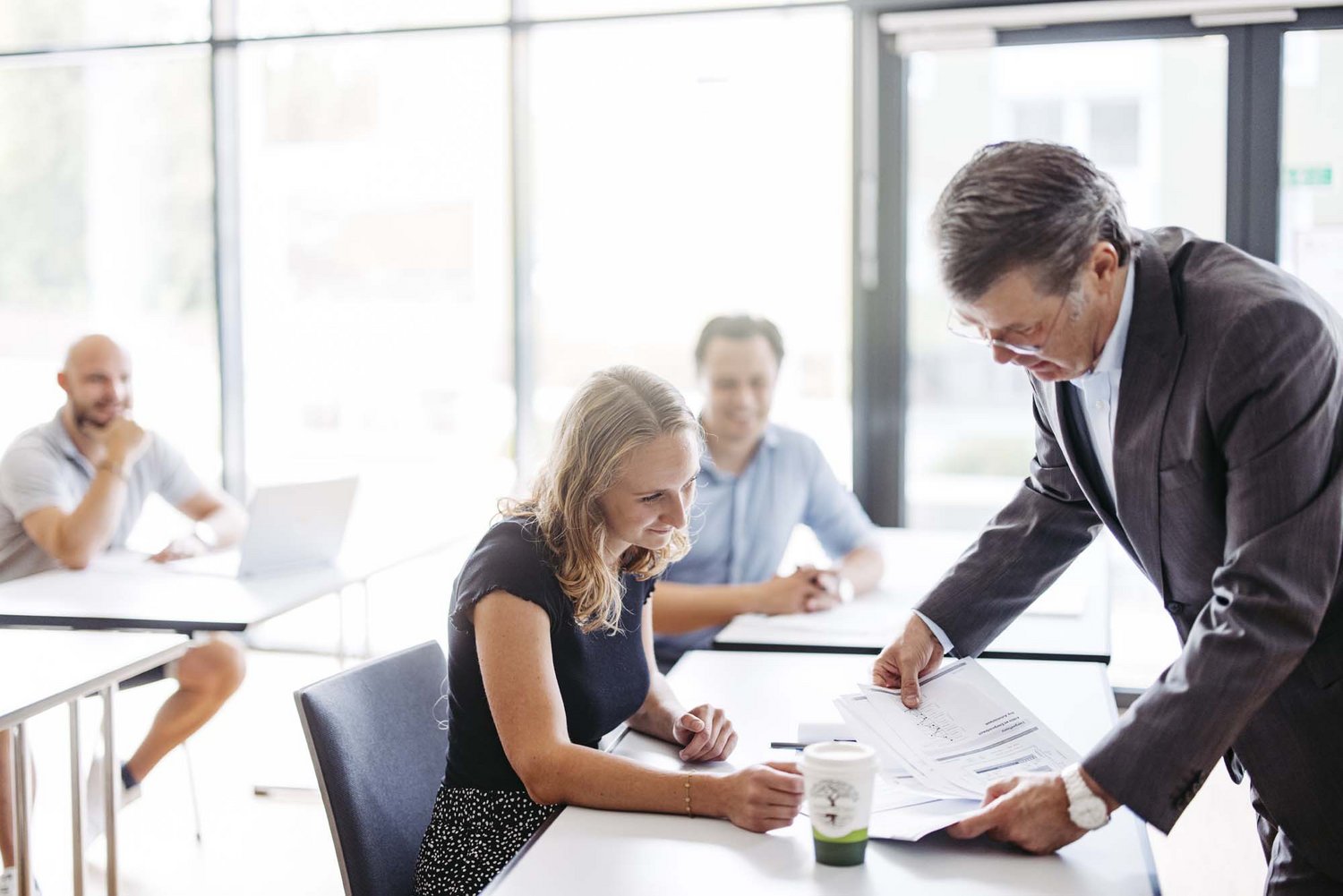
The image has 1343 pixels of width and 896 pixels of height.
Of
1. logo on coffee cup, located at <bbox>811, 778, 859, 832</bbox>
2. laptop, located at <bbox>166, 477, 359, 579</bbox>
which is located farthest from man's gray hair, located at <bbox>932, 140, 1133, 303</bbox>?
laptop, located at <bbox>166, 477, 359, 579</bbox>

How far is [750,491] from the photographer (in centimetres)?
305

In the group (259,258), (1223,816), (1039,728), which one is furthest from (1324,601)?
(259,258)

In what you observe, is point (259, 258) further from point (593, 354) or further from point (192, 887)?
point (192, 887)

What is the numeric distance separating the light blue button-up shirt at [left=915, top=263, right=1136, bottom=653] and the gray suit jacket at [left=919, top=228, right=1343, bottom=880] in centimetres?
1

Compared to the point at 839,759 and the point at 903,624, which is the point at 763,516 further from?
the point at 839,759

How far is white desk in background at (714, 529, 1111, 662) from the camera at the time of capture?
2324 mm

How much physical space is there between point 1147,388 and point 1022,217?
247mm

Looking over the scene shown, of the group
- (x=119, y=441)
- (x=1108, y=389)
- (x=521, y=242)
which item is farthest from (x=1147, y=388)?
(x=521, y=242)

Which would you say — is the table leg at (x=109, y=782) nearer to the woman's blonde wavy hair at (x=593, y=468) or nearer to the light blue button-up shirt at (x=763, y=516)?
the woman's blonde wavy hair at (x=593, y=468)

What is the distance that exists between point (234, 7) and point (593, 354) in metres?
1.95

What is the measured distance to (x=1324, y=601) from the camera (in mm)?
1233

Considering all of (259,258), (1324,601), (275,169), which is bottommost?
(1324,601)

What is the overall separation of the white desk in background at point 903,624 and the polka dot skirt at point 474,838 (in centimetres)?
80

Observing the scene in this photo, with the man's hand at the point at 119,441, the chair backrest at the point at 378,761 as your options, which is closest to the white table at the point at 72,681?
the chair backrest at the point at 378,761
